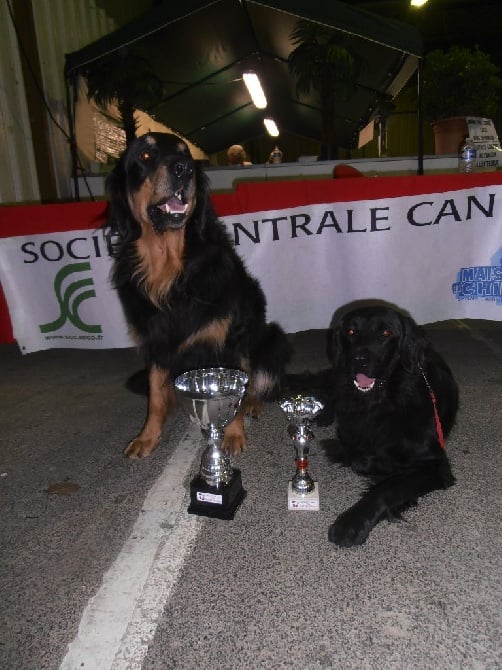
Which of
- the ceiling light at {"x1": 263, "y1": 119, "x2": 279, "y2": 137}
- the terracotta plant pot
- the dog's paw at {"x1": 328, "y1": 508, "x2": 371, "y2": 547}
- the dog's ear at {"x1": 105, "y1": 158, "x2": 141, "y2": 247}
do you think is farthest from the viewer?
the ceiling light at {"x1": 263, "y1": 119, "x2": 279, "y2": 137}

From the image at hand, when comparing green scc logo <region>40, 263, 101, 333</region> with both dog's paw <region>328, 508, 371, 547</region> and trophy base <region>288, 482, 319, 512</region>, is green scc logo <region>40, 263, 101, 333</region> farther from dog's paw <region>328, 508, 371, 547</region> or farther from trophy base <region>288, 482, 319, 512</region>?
dog's paw <region>328, 508, 371, 547</region>

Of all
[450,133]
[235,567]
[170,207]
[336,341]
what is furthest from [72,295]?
[450,133]

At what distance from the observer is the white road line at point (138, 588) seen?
153 cm

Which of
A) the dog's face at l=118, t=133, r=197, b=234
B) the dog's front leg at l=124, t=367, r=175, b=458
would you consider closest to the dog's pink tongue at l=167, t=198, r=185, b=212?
the dog's face at l=118, t=133, r=197, b=234

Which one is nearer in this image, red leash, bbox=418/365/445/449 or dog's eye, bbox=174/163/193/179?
red leash, bbox=418/365/445/449

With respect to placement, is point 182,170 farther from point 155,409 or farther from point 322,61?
point 322,61

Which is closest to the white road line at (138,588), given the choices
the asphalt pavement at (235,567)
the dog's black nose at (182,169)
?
the asphalt pavement at (235,567)

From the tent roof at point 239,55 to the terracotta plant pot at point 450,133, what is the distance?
97 centimetres

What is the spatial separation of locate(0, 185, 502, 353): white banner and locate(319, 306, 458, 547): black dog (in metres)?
1.71

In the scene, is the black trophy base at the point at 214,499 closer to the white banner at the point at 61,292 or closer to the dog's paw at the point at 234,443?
the dog's paw at the point at 234,443

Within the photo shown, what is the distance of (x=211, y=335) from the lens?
2.82 meters

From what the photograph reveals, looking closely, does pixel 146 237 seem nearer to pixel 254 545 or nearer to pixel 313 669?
pixel 254 545

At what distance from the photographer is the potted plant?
774 cm

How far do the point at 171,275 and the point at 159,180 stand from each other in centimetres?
51
